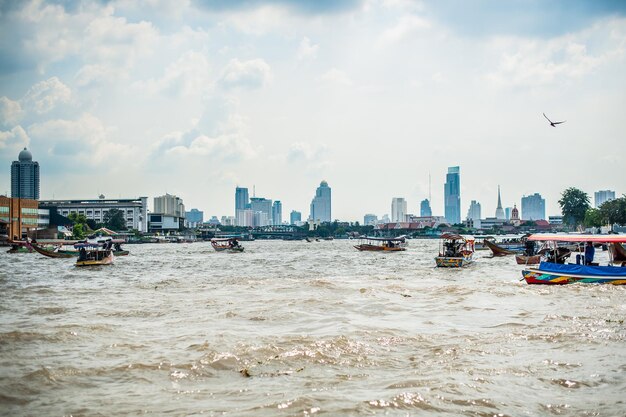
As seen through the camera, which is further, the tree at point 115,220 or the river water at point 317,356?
the tree at point 115,220

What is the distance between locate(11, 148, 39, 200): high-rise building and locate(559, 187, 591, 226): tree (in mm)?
150510

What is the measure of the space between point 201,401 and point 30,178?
7558 inches

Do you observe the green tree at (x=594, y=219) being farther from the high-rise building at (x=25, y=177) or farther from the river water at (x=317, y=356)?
the high-rise building at (x=25, y=177)

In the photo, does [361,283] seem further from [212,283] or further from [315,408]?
[315,408]

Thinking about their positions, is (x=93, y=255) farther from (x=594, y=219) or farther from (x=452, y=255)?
(x=594, y=219)

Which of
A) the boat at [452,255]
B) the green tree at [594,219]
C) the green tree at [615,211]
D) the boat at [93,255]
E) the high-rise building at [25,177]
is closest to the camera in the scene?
the boat at [452,255]

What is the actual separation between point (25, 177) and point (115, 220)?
202ft

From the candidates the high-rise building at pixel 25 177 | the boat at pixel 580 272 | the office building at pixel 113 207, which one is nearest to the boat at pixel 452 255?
the boat at pixel 580 272

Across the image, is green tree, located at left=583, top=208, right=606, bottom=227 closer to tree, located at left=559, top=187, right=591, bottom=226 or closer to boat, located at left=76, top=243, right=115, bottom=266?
tree, located at left=559, top=187, right=591, bottom=226

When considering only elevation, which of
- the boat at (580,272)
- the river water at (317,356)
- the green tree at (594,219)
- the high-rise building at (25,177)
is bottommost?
the river water at (317,356)

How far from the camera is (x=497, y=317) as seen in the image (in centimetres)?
1507

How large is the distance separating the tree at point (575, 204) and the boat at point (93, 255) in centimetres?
9189

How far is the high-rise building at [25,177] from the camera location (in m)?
175

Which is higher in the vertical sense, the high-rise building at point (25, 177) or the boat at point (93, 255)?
the high-rise building at point (25, 177)
